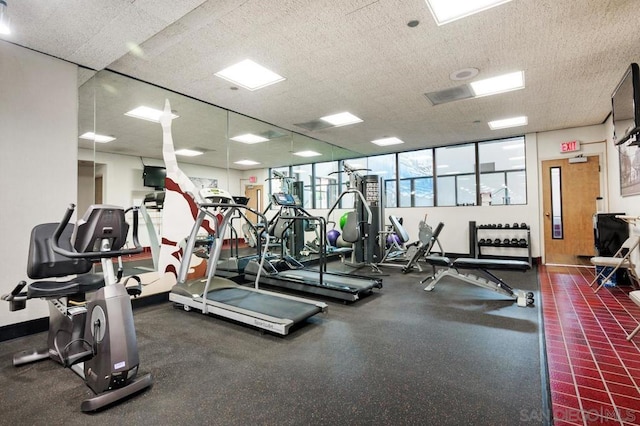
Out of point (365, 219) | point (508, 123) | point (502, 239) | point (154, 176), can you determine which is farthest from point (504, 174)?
point (154, 176)

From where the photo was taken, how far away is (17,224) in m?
3.04

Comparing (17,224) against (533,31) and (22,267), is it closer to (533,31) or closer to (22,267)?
(22,267)

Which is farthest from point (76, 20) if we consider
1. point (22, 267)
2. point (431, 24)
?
point (431, 24)

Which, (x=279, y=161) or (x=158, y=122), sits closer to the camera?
(x=158, y=122)

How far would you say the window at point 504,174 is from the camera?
7.38 m

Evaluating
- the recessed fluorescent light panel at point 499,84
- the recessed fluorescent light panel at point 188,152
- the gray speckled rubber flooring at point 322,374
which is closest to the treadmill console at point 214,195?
the recessed fluorescent light panel at point 188,152

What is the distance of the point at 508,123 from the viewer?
609 cm

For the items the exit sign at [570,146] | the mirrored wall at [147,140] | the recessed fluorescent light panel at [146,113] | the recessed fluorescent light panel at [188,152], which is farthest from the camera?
the exit sign at [570,146]

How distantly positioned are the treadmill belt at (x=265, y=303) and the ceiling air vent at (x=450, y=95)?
357 cm

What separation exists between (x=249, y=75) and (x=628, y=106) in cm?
419

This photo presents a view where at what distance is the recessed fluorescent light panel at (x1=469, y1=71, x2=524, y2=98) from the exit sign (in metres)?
3.17

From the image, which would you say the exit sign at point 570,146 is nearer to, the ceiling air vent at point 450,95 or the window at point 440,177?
the window at point 440,177

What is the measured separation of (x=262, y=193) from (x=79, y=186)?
141 inches

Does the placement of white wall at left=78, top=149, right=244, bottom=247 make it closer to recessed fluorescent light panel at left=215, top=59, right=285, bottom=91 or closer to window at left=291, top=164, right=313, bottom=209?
recessed fluorescent light panel at left=215, top=59, right=285, bottom=91
